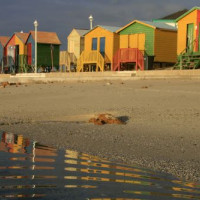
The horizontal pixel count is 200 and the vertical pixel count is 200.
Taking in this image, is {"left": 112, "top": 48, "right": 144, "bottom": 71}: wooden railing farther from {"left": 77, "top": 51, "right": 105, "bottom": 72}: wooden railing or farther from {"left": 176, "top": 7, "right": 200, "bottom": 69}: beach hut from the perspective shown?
{"left": 176, "top": 7, "right": 200, "bottom": 69}: beach hut

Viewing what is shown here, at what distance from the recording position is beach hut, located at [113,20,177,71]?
2923 centimetres

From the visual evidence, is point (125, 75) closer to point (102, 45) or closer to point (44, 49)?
point (102, 45)

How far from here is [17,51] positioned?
45.1 metres

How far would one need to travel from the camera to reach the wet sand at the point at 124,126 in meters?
6.49

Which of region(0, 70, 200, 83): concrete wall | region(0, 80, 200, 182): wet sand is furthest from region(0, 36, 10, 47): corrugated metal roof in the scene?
region(0, 80, 200, 182): wet sand

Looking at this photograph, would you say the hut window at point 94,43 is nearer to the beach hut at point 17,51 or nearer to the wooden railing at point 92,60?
the wooden railing at point 92,60

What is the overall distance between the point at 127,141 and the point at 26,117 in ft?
14.3

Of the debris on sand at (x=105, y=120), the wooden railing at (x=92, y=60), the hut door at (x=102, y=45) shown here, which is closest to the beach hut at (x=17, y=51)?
the wooden railing at (x=92, y=60)

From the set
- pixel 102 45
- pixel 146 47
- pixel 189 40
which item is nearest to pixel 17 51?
pixel 102 45

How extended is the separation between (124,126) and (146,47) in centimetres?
2140

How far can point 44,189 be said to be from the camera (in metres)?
4.31

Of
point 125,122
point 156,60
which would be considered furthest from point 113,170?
point 156,60

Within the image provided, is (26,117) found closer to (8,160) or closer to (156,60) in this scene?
(8,160)

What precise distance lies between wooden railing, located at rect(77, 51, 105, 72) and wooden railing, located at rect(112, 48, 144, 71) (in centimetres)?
93
